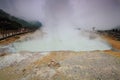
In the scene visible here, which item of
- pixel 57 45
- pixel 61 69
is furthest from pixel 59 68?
pixel 57 45

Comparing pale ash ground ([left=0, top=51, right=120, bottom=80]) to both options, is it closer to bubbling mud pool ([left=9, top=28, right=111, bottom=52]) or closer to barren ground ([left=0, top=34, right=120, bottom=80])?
barren ground ([left=0, top=34, right=120, bottom=80])

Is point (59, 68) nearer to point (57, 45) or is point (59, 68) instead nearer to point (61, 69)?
point (61, 69)

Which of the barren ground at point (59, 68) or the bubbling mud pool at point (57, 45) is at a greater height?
the bubbling mud pool at point (57, 45)

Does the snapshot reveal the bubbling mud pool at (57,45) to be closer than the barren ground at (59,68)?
No

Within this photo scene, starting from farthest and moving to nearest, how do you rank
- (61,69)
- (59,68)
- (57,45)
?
1. (57,45)
2. (59,68)
3. (61,69)

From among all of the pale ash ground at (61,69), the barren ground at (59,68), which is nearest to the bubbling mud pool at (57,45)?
the barren ground at (59,68)

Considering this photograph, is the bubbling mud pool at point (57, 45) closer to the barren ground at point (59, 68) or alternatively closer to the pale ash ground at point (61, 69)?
the barren ground at point (59, 68)

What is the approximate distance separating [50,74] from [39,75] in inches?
34.6

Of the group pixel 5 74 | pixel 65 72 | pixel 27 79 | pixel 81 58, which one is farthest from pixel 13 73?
pixel 81 58

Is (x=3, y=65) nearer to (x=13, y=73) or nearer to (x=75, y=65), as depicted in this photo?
(x=13, y=73)

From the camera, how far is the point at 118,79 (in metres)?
9.98

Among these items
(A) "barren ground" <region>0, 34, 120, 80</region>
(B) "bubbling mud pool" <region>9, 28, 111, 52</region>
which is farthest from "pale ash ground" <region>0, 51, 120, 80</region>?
(B) "bubbling mud pool" <region>9, 28, 111, 52</region>

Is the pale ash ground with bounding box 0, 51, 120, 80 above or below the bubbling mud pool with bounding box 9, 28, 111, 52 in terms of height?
below

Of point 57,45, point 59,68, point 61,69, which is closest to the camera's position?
point 61,69
